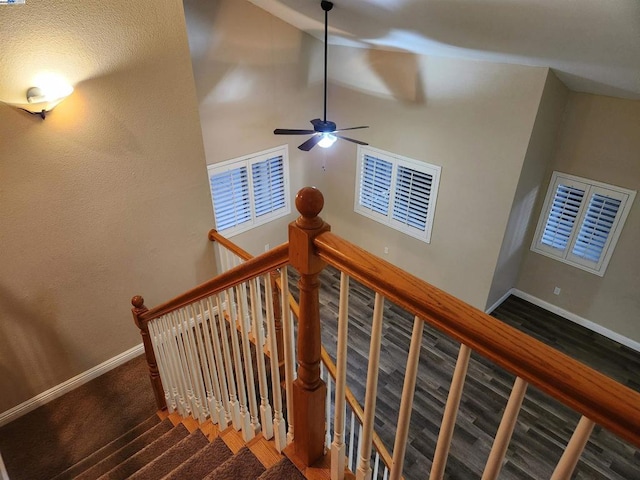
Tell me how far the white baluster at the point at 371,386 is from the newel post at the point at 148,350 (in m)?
1.92

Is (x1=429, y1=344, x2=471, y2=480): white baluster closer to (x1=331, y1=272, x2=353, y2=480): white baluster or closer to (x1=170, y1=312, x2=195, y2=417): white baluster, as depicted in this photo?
(x1=331, y1=272, x2=353, y2=480): white baluster

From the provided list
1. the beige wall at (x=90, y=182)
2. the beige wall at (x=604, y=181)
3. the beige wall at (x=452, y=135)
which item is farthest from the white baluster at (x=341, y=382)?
the beige wall at (x=604, y=181)

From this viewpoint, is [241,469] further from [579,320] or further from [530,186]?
[579,320]

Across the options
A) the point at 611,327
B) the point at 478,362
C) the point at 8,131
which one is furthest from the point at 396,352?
the point at 8,131

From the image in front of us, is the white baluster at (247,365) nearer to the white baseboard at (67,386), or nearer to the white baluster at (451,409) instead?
the white baluster at (451,409)

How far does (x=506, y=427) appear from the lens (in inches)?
33.1

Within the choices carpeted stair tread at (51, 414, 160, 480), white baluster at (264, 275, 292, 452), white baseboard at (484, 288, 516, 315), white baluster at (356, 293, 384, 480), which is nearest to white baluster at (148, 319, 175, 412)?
carpeted stair tread at (51, 414, 160, 480)

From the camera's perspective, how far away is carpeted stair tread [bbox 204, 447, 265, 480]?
1.63 m

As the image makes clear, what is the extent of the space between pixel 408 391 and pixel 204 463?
143 centimetres

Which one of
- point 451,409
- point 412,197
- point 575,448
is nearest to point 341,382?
point 451,409

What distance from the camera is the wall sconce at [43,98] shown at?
2469 millimetres

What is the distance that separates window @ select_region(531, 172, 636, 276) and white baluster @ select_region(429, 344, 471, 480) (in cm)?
530

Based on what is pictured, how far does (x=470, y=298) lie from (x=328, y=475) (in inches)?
194

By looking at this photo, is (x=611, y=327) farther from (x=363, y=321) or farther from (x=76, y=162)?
(x=76, y=162)
